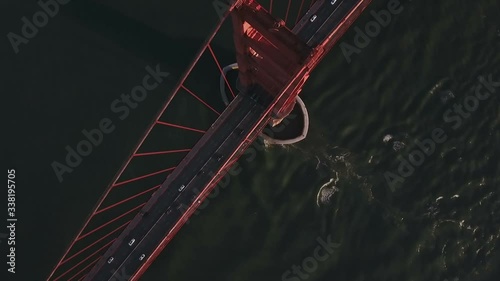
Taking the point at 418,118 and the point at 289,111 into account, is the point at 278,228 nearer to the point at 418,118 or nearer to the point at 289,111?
the point at 289,111

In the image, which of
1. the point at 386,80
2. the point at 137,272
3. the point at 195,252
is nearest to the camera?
the point at 137,272

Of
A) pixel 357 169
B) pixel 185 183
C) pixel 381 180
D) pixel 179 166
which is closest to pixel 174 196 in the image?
pixel 185 183

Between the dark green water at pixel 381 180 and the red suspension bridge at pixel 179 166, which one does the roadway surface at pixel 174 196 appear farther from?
the dark green water at pixel 381 180

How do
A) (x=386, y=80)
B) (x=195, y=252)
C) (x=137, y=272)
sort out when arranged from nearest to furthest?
1. (x=137, y=272)
2. (x=195, y=252)
3. (x=386, y=80)

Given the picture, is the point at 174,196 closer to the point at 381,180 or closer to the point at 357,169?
the point at 357,169

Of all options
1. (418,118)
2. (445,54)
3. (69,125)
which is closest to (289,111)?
(418,118)
